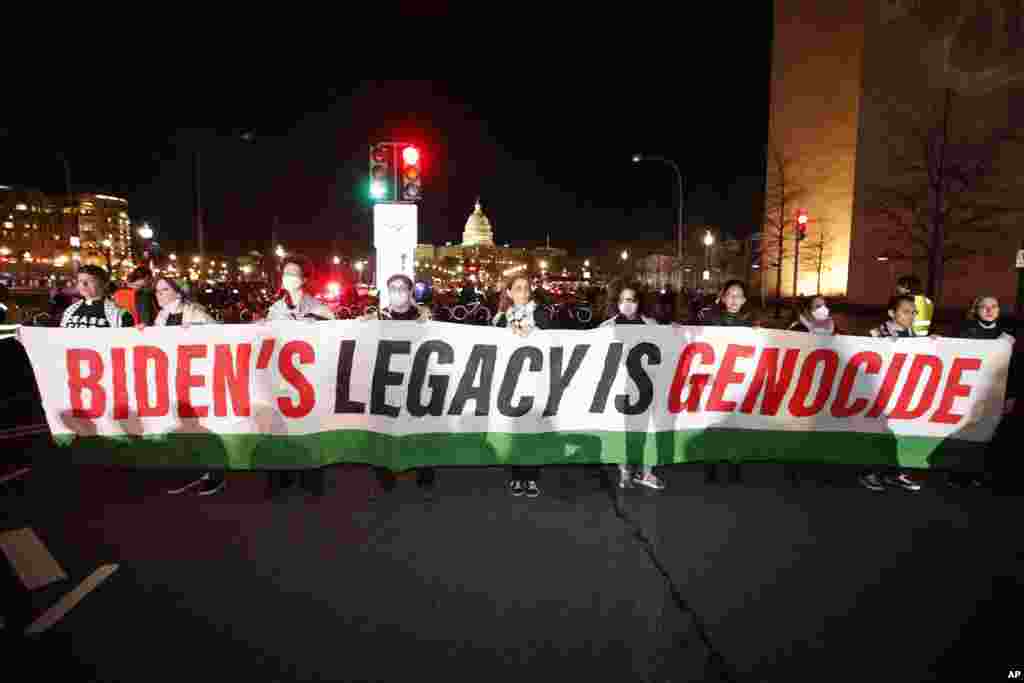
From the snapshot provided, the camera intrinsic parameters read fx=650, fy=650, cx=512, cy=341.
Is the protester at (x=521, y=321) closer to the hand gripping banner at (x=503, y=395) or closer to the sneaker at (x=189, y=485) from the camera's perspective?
the hand gripping banner at (x=503, y=395)

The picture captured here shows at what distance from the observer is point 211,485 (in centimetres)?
585

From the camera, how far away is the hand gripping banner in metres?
5.77

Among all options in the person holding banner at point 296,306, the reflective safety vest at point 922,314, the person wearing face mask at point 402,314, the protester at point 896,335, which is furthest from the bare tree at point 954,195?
the person holding banner at point 296,306

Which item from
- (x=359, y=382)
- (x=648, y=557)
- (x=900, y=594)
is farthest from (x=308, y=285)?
(x=900, y=594)

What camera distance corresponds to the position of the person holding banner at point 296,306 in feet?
19.2

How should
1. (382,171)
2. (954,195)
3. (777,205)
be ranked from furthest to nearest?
(777,205)
(954,195)
(382,171)

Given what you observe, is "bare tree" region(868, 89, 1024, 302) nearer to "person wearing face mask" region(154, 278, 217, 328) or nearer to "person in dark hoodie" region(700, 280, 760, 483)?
"person in dark hoodie" region(700, 280, 760, 483)

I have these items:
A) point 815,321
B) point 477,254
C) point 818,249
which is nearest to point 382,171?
point 815,321

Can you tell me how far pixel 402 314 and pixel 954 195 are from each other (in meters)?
30.9

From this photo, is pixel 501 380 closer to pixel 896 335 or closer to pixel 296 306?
pixel 296 306

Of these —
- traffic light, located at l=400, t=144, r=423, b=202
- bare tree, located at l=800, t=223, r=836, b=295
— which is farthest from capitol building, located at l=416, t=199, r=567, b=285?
traffic light, located at l=400, t=144, r=423, b=202

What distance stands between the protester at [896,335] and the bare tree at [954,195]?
25091 millimetres

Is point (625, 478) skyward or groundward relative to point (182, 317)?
groundward

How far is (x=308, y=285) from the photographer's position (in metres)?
6.23
